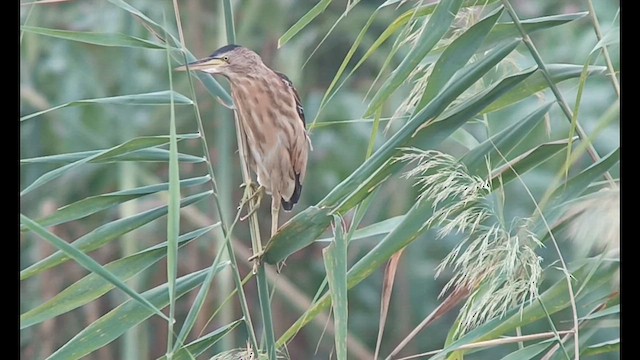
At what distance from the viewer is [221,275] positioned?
1.56 metres

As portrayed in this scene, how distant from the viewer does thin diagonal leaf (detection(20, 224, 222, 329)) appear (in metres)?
0.81

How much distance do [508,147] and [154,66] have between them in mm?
983

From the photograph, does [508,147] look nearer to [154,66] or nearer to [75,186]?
[154,66]

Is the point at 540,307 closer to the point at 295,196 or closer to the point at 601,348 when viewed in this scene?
the point at 601,348

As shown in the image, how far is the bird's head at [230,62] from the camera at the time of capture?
2.97ft

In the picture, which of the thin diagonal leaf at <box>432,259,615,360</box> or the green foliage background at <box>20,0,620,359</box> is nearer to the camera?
the thin diagonal leaf at <box>432,259,615,360</box>

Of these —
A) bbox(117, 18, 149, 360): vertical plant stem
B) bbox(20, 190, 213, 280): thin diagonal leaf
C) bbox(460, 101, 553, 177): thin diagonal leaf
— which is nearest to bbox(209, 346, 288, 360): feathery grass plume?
bbox(20, 190, 213, 280): thin diagonal leaf

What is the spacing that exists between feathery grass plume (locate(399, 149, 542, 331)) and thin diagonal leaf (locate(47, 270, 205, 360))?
0.68 feet

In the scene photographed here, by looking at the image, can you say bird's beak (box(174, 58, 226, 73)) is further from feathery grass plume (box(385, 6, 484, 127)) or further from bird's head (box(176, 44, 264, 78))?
feathery grass plume (box(385, 6, 484, 127))

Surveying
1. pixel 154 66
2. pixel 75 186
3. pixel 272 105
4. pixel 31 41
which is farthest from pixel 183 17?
pixel 272 105

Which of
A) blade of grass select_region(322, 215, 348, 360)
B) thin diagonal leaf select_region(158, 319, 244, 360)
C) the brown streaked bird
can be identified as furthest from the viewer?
the brown streaked bird

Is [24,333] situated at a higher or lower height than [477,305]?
lower

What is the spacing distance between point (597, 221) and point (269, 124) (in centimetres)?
37
